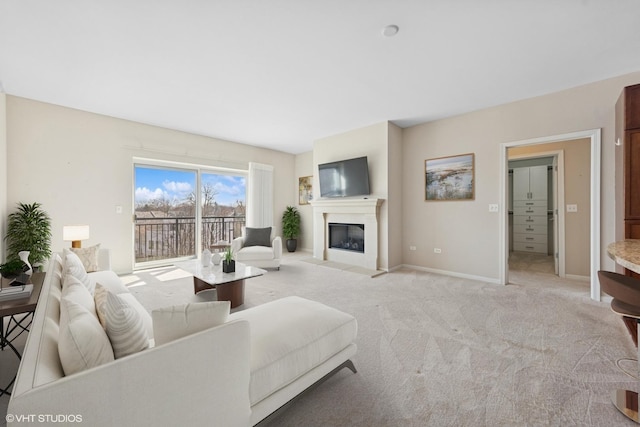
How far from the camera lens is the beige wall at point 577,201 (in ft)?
12.9

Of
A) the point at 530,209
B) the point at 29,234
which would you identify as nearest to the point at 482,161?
the point at 530,209

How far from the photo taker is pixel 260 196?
631 centimetres

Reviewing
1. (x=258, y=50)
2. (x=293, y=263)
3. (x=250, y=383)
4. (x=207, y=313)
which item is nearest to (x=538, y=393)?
(x=250, y=383)

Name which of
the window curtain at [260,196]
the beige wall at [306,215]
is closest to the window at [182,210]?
the window curtain at [260,196]

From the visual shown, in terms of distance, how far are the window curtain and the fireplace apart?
178 cm

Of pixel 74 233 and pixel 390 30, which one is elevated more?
pixel 390 30

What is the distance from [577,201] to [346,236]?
12.3 feet

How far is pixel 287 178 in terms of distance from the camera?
7.02 metres

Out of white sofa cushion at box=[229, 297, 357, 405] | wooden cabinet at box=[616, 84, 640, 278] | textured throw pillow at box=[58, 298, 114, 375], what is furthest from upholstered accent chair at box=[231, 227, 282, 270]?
wooden cabinet at box=[616, 84, 640, 278]

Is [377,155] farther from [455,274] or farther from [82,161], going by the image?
[82,161]

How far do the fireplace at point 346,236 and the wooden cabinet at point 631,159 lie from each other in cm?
334

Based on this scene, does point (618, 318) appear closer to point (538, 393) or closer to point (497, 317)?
point (497, 317)

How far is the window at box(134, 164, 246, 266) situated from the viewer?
4828 mm

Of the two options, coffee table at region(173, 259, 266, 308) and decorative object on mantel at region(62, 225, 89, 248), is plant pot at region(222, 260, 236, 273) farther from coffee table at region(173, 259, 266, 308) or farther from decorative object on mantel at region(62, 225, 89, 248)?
decorative object on mantel at region(62, 225, 89, 248)
